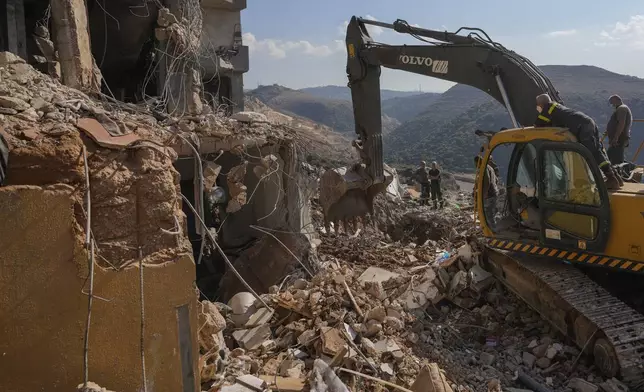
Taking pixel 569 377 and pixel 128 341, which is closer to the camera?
pixel 128 341

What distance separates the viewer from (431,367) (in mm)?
4297

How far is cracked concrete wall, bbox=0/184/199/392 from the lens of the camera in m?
2.70

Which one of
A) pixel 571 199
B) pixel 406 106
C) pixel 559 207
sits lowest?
pixel 559 207

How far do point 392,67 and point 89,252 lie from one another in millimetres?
6341

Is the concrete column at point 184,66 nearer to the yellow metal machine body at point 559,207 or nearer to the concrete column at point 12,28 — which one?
the concrete column at point 12,28

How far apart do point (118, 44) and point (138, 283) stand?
873cm

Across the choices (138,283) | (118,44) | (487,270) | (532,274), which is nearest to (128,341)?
(138,283)

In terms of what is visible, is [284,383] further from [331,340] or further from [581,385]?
[581,385]

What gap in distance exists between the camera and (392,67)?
27.0ft

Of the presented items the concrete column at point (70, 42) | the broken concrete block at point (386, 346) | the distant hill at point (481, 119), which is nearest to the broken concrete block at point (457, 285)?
the broken concrete block at point (386, 346)

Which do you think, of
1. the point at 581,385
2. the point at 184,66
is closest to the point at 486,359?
the point at 581,385

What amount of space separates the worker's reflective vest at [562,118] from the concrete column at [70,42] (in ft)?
17.0

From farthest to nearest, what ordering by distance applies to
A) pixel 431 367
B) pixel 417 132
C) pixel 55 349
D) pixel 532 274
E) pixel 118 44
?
1. pixel 417 132
2. pixel 118 44
3. pixel 532 274
4. pixel 431 367
5. pixel 55 349

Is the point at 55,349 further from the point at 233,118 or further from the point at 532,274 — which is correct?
the point at 532,274
